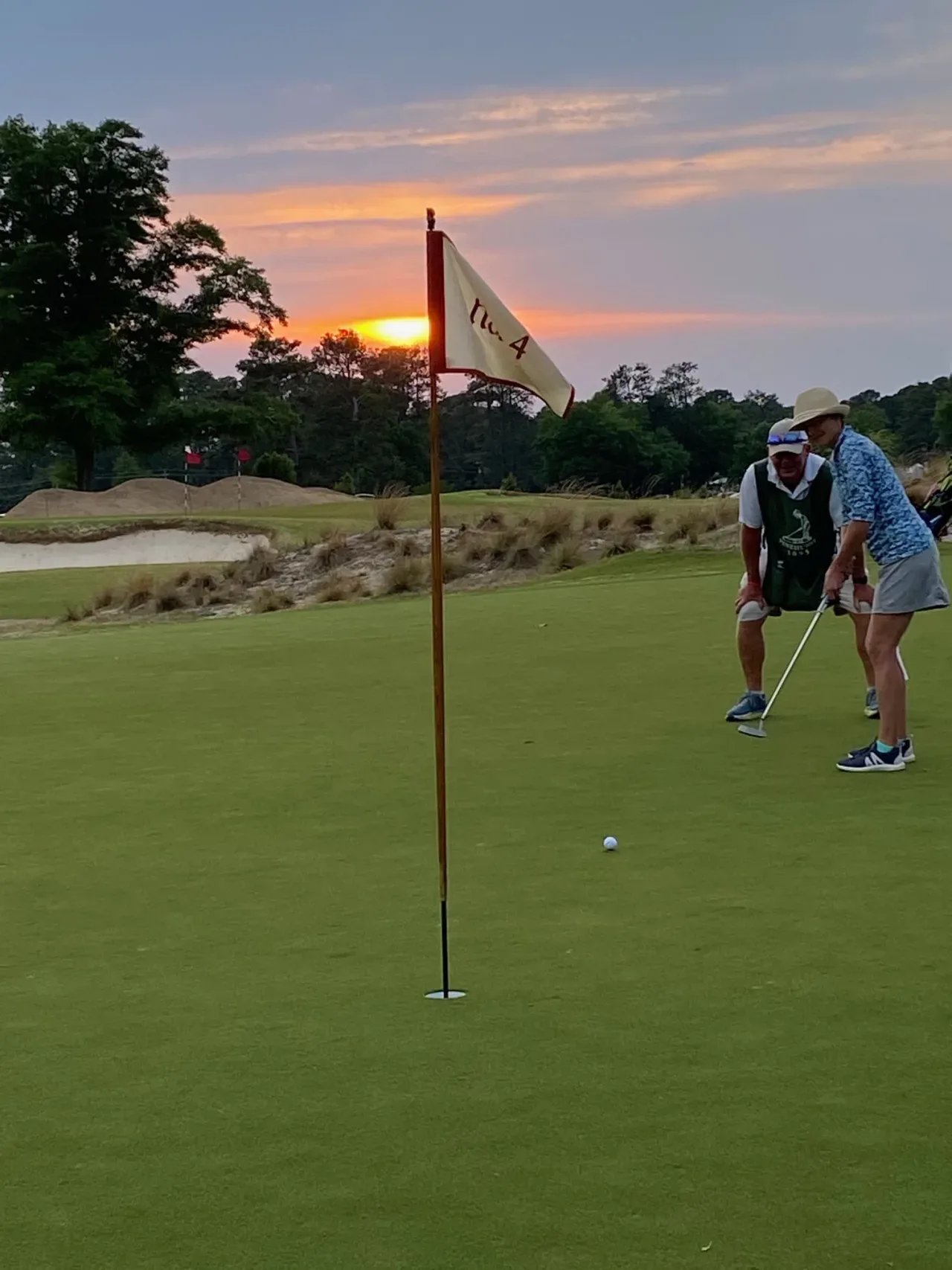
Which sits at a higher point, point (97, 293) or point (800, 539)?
point (97, 293)

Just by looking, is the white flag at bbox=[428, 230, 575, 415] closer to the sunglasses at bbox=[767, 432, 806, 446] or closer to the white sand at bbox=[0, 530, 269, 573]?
the sunglasses at bbox=[767, 432, 806, 446]

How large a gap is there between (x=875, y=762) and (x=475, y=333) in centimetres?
358

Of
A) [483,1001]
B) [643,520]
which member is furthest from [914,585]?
[643,520]

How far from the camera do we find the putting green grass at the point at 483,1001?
3090 millimetres

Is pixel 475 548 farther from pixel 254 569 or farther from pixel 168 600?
pixel 168 600

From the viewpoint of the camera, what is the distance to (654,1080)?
3.75 m

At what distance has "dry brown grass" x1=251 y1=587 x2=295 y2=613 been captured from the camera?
2506 centimetres

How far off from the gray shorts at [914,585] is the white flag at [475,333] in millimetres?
3075

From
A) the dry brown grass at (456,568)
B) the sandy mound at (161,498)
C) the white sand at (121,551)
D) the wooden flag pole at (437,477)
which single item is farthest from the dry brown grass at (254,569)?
the wooden flag pole at (437,477)

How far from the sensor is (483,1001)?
4.45 m

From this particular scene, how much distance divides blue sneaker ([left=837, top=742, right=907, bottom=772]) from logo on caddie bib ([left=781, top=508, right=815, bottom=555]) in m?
1.89

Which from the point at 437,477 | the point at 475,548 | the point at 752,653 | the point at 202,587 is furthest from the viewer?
the point at 202,587

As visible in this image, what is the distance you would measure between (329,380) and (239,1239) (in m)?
101

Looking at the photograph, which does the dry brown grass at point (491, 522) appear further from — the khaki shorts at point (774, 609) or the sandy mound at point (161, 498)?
the sandy mound at point (161, 498)
